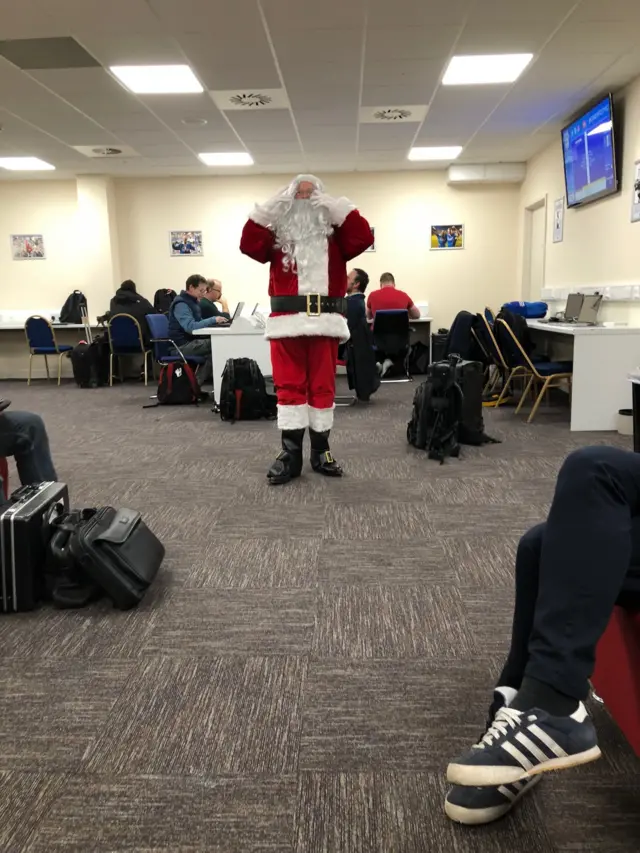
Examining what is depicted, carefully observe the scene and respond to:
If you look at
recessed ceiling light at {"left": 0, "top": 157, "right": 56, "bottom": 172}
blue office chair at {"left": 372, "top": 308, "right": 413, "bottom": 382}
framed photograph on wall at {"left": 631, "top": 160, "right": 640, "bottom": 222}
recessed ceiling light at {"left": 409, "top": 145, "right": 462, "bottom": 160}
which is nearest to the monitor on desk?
framed photograph on wall at {"left": 631, "top": 160, "right": 640, "bottom": 222}

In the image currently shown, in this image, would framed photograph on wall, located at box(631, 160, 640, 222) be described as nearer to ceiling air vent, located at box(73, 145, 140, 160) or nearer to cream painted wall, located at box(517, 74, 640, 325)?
cream painted wall, located at box(517, 74, 640, 325)

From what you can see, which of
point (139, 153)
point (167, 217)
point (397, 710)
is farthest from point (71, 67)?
point (397, 710)

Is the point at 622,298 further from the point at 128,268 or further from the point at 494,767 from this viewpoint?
the point at 128,268

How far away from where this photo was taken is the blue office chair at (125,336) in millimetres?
7000

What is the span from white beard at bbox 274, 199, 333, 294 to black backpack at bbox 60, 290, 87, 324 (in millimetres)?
5866

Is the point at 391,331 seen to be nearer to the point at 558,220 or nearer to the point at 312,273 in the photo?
the point at 558,220

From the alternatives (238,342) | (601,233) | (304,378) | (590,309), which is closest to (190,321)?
(238,342)

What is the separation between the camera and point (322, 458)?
3461mm

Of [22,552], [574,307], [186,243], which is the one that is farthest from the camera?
[186,243]

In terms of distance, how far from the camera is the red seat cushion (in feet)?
3.69

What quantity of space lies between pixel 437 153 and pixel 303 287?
5032 mm

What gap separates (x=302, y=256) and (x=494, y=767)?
2528 mm

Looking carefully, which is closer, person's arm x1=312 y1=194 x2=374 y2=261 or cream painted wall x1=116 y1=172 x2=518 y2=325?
person's arm x1=312 y1=194 x2=374 y2=261

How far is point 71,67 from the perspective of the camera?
14.7ft
